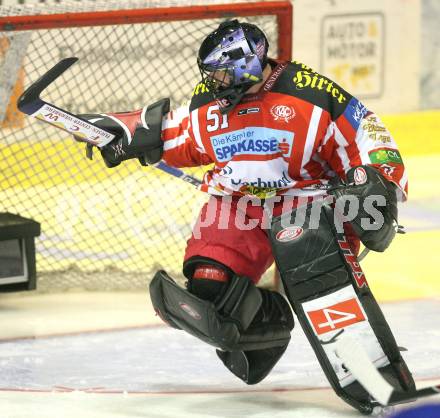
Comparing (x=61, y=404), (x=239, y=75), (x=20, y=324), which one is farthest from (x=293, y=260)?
(x=20, y=324)

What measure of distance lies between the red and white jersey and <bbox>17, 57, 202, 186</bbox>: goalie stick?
309 millimetres

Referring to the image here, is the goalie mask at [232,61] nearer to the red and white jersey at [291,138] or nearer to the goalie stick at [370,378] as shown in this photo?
the red and white jersey at [291,138]

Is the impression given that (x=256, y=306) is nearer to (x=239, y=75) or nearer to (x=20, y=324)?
(x=239, y=75)

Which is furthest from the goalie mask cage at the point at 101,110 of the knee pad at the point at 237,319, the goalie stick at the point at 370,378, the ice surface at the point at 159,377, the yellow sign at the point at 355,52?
the goalie stick at the point at 370,378

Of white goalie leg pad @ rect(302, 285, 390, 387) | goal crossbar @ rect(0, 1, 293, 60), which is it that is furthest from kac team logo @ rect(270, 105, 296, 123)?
goal crossbar @ rect(0, 1, 293, 60)

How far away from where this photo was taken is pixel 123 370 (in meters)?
4.37

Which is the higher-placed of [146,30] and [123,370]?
[146,30]

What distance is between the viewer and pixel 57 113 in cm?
400

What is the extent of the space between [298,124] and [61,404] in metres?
1.10

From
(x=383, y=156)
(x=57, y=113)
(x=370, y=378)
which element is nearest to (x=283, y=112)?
(x=383, y=156)

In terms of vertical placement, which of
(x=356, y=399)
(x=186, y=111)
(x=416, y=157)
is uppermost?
(x=186, y=111)

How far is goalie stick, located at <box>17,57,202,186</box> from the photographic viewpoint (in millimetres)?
3955

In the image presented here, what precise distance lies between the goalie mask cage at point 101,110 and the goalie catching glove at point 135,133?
120cm

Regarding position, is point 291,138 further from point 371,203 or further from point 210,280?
point 210,280
